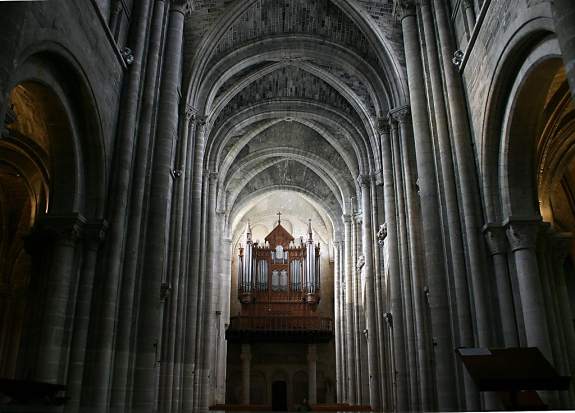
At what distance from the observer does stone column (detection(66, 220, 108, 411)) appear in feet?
31.8

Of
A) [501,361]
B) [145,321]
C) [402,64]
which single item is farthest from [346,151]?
[501,361]

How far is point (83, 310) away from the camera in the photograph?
400 inches

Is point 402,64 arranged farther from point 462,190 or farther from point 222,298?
point 222,298

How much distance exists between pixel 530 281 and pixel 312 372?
24.6 metres

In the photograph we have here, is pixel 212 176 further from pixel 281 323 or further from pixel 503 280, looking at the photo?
pixel 503 280

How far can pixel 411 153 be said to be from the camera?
18.1 metres

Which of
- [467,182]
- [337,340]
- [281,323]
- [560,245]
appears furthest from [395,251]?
[281,323]

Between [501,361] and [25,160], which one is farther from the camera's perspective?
[25,160]

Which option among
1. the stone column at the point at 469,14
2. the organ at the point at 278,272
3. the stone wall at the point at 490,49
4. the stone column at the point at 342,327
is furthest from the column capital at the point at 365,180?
the stone column at the point at 469,14

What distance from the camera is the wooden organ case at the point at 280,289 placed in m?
33.8

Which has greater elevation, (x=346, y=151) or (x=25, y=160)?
(x=346, y=151)

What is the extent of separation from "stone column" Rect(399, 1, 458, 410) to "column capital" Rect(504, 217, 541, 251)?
7.92 feet

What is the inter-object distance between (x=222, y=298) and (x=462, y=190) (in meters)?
19.8

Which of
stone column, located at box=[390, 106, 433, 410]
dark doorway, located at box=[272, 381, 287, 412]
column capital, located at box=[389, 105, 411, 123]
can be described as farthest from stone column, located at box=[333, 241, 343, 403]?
column capital, located at box=[389, 105, 411, 123]
